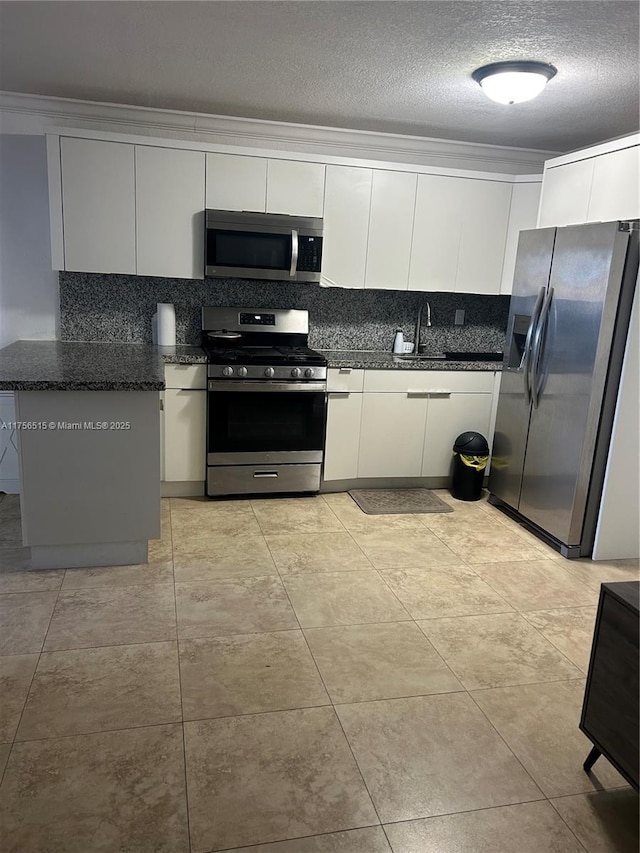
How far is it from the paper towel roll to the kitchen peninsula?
102 cm

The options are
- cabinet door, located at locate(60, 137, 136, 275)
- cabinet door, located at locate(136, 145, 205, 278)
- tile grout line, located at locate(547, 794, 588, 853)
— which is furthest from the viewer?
cabinet door, located at locate(136, 145, 205, 278)

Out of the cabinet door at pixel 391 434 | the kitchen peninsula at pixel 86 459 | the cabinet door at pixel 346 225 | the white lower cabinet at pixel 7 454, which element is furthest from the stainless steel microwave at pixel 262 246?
the white lower cabinet at pixel 7 454

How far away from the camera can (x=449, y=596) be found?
2.98 metres

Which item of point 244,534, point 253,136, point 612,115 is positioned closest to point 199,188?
point 253,136

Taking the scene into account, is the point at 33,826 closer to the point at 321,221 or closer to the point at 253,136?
the point at 321,221

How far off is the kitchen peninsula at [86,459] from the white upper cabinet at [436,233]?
81.9 inches

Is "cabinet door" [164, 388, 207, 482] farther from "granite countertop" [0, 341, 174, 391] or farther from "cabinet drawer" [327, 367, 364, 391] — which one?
"cabinet drawer" [327, 367, 364, 391]

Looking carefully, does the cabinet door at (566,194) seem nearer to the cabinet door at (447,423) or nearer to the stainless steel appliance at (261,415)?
the cabinet door at (447,423)

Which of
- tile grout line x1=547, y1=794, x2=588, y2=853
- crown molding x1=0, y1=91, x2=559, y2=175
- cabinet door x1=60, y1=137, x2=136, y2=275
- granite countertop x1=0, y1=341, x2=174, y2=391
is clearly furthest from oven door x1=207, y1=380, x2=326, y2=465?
tile grout line x1=547, y1=794, x2=588, y2=853

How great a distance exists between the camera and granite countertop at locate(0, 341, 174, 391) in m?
2.72

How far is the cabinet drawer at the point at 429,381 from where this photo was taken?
13.7 feet

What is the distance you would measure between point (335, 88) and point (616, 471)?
2.49 m

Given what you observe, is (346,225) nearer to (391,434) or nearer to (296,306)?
(296,306)

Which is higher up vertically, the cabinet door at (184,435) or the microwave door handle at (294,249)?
the microwave door handle at (294,249)
